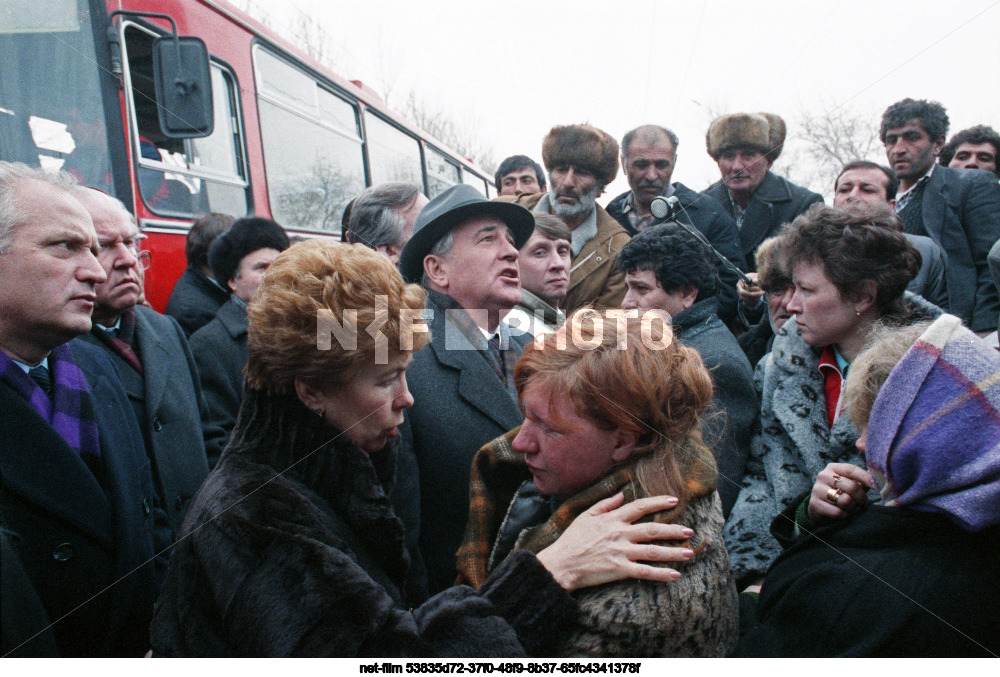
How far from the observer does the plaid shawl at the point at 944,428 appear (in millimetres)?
1306

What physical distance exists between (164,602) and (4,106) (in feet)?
10.2

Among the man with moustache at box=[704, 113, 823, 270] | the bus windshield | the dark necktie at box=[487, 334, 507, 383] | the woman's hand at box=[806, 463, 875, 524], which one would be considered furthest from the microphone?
the bus windshield

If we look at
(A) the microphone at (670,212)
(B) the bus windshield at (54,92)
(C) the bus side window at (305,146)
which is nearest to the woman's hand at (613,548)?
(A) the microphone at (670,212)

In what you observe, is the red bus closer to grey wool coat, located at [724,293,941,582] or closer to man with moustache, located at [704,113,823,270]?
man with moustache, located at [704,113,823,270]

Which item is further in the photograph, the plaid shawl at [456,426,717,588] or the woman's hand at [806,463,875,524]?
the woman's hand at [806,463,875,524]

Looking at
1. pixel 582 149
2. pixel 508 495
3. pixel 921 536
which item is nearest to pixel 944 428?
pixel 921 536

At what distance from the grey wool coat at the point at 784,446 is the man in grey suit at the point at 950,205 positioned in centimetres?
150

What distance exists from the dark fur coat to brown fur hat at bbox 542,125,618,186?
10.2ft

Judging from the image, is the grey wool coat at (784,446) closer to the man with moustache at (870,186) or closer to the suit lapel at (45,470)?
the man with moustache at (870,186)

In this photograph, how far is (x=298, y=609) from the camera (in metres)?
1.31

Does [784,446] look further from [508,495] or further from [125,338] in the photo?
[125,338]

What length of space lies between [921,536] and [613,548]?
0.67 meters

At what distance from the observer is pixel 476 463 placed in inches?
80.6

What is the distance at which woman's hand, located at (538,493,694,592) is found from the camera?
147 cm
